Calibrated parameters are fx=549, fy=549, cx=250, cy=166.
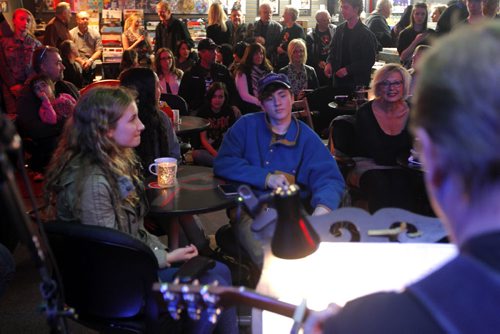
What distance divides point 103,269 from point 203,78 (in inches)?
167

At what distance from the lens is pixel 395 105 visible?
11.9 ft

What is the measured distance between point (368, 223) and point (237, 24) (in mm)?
7441

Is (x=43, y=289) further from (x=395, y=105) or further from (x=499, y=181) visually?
(x=395, y=105)

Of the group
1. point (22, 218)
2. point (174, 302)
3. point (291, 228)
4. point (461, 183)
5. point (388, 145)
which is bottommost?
point (388, 145)

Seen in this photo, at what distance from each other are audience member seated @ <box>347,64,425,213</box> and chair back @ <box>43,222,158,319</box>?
2019mm

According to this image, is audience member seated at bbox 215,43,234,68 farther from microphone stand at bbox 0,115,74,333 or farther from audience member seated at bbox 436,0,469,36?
microphone stand at bbox 0,115,74,333

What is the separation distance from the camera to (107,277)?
1932mm

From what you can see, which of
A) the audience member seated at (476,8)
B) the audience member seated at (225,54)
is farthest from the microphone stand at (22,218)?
the audience member seated at (225,54)

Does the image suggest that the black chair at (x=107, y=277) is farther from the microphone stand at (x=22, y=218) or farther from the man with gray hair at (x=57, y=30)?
the man with gray hair at (x=57, y=30)

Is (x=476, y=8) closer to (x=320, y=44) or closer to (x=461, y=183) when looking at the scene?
(x=320, y=44)

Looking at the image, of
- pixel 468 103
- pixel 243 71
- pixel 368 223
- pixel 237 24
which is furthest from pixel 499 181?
pixel 237 24

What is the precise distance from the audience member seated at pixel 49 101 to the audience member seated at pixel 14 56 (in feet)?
5.83

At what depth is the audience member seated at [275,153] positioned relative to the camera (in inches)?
113

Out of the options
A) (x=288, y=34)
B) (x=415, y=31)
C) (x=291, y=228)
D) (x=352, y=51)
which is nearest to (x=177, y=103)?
(x=352, y=51)
